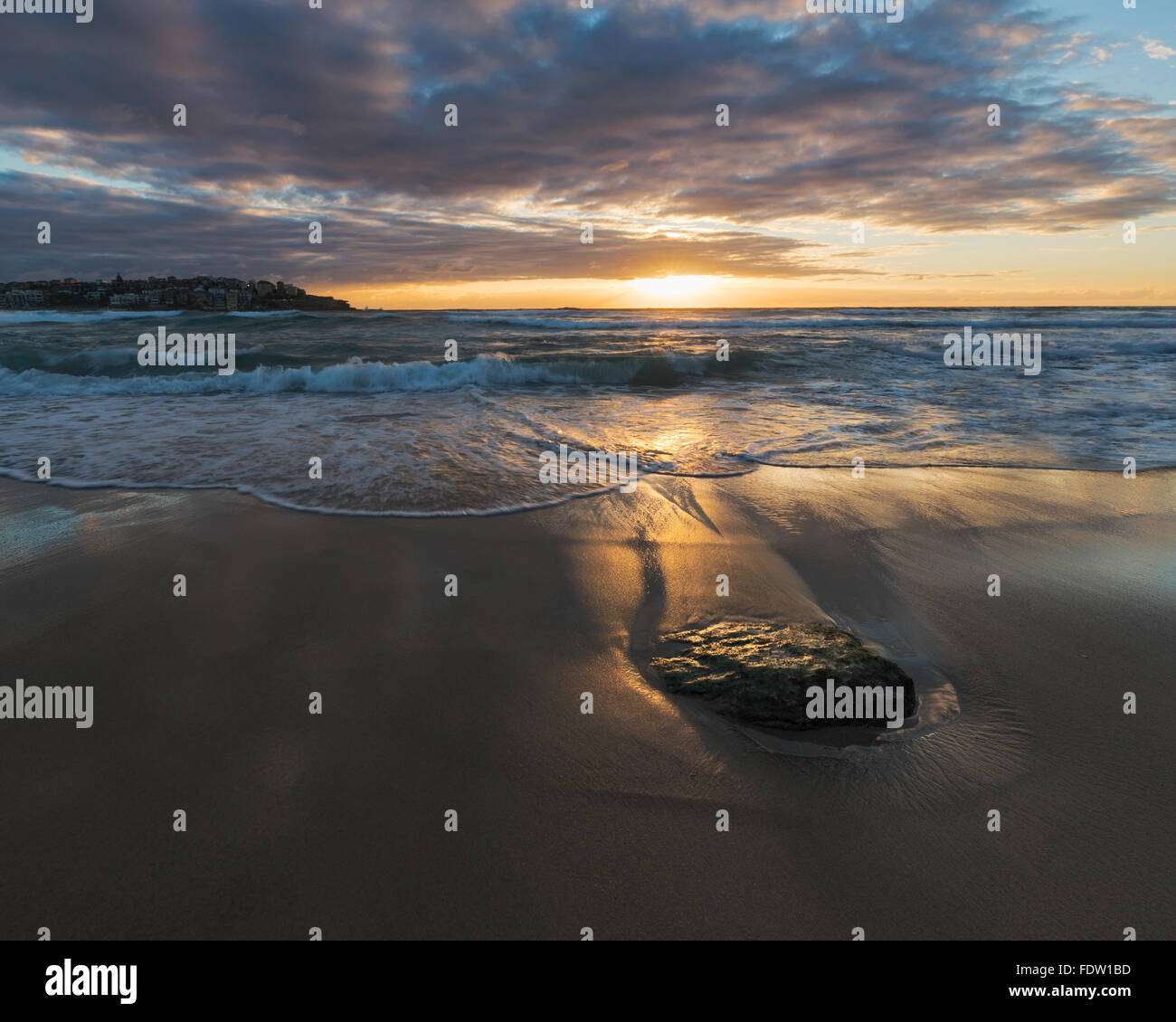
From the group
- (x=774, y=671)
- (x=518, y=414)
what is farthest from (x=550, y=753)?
(x=518, y=414)

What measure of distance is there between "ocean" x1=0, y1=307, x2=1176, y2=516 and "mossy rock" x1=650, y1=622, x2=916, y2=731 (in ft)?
10.5

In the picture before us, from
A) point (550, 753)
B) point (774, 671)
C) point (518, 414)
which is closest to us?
point (550, 753)

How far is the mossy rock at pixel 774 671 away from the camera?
114 inches

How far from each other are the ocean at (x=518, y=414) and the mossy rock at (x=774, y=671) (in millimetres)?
3190

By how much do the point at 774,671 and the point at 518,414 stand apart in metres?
9.33

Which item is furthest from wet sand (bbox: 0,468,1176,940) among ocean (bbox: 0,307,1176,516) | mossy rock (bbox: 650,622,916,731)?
ocean (bbox: 0,307,1176,516)

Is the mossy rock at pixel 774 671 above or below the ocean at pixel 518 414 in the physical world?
below

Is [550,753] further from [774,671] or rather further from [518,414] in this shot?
[518,414]

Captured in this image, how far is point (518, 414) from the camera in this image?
11648mm

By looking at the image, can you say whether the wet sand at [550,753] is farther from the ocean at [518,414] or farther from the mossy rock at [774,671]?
the ocean at [518,414]

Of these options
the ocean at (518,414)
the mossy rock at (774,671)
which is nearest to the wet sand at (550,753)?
the mossy rock at (774,671)

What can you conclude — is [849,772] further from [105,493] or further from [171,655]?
[105,493]

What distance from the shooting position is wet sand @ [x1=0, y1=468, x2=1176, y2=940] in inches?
80.8
